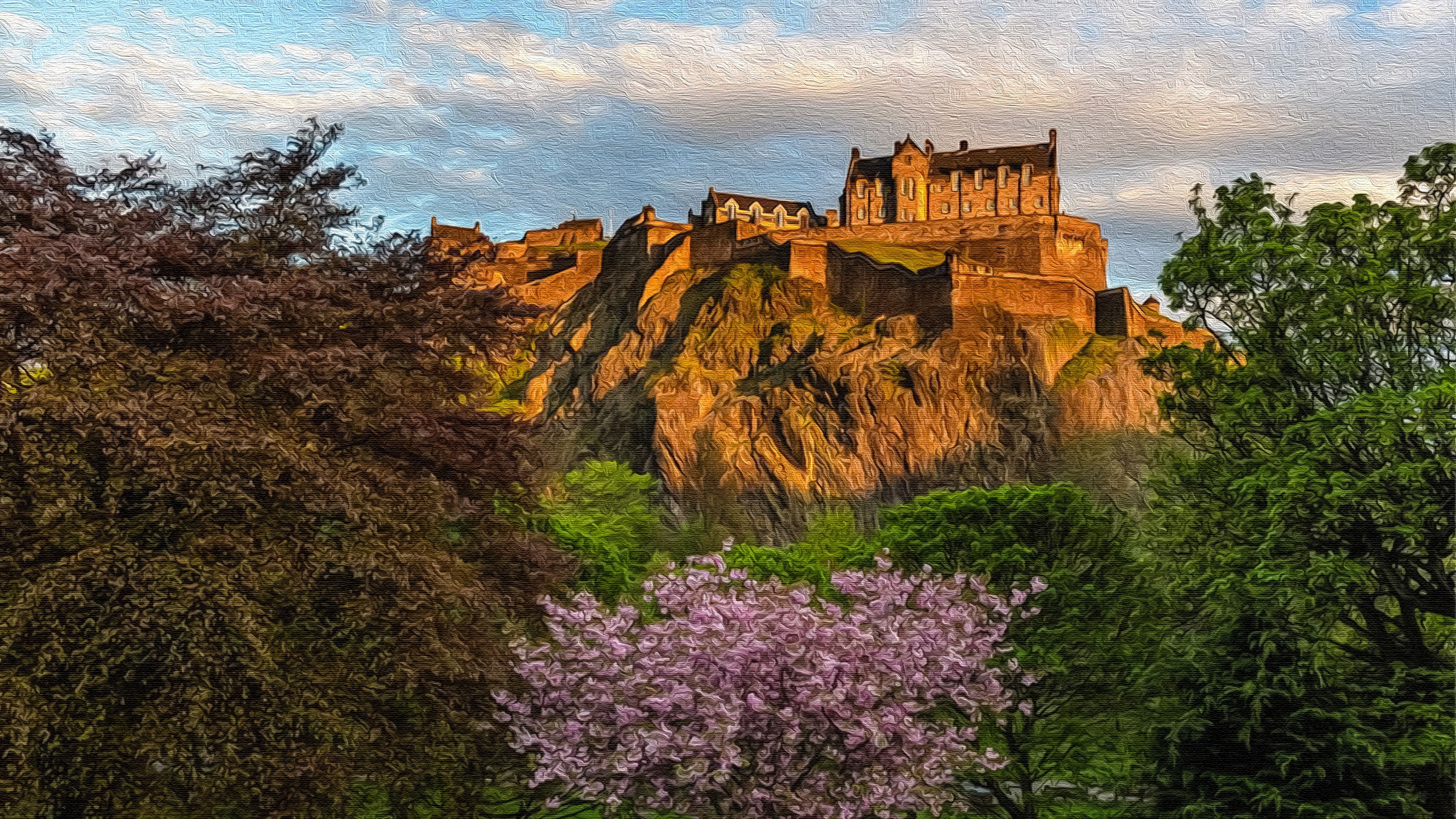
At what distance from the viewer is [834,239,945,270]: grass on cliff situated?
7600 centimetres

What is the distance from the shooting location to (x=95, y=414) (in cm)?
1103

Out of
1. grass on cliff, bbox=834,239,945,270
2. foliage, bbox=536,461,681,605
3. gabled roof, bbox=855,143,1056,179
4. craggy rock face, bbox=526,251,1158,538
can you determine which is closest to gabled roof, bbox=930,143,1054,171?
gabled roof, bbox=855,143,1056,179

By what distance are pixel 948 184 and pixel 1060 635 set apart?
65.8 metres

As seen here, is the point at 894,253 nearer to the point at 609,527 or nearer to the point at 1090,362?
the point at 1090,362

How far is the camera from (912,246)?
262 ft

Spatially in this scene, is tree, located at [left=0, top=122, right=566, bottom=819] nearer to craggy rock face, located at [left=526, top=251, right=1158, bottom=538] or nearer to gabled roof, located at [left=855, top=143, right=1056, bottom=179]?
craggy rock face, located at [left=526, top=251, right=1158, bottom=538]

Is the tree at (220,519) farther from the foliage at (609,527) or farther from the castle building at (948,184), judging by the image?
the castle building at (948,184)

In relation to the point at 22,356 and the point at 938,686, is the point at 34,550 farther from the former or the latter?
the point at 938,686

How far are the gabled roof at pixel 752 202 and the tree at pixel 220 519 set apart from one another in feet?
230

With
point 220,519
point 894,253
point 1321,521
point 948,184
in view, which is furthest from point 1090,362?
point 220,519

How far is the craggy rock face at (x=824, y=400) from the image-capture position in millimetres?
70188

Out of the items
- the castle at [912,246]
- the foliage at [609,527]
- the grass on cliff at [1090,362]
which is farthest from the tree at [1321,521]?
the grass on cliff at [1090,362]

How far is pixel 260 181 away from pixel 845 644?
Result: 7.36 m

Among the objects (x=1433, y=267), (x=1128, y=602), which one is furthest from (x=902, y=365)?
(x=1433, y=267)
